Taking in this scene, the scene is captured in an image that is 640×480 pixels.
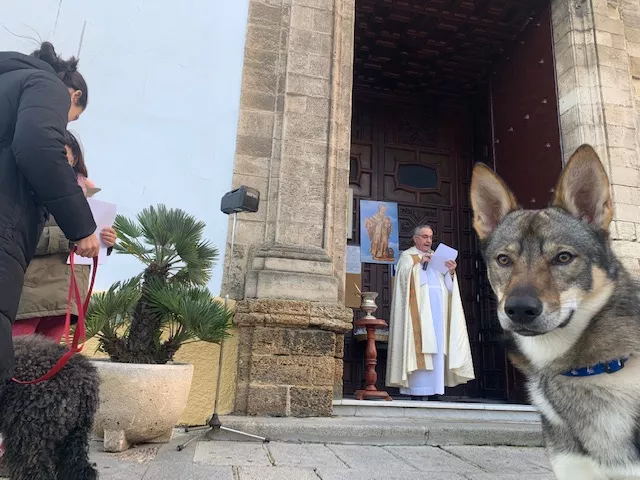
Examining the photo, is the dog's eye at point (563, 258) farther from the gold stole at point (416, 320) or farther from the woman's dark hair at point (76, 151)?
the gold stole at point (416, 320)

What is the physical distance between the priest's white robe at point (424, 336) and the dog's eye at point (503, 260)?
4020mm

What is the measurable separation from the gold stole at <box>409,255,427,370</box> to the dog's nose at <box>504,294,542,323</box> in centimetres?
431

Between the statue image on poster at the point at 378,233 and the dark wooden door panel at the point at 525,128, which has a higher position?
the dark wooden door panel at the point at 525,128

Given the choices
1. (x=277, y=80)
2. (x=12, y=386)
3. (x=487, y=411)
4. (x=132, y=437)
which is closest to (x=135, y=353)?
(x=132, y=437)

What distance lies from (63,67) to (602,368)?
240 cm

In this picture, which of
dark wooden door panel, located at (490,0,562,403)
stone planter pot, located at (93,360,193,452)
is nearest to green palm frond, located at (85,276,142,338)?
stone planter pot, located at (93,360,193,452)

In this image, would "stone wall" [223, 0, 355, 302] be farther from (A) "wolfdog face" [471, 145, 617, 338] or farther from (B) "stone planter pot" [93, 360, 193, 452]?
(A) "wolfdog face" [471, 145, 617, 338]

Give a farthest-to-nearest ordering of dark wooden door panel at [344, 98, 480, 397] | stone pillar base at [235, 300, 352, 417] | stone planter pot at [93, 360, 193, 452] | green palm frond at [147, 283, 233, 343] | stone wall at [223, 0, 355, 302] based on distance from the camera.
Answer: dark wooden door panel at [344, 98, 480, 397] < stone wall at [223, 0, 355, 302] < stone pillar base at [235, 300, 352, 417] < green palm frond at [147, 283, 233, 343] < stone planter pot at [93, 360, 193, 452]

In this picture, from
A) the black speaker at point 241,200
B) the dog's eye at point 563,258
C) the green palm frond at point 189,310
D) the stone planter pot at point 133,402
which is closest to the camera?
the dog's eye at point 563,258

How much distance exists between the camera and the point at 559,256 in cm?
193

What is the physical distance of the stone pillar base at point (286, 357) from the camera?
4324 millimetres

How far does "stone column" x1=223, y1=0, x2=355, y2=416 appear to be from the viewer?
4418 mm

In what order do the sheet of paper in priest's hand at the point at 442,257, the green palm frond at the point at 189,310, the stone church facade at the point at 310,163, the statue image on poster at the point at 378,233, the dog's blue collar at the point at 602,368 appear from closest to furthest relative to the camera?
1. the dog's blue collar at the point at 602,368
2. the green palm frond at the point at 189,310
3. the stone church facade at the point at 310,163
4. the sheet of paper in priest's hand at the point at 442,257
5. the statue image on poster at the point at 378,233

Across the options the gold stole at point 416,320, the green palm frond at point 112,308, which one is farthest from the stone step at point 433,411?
the green palm frond at point 112,308
